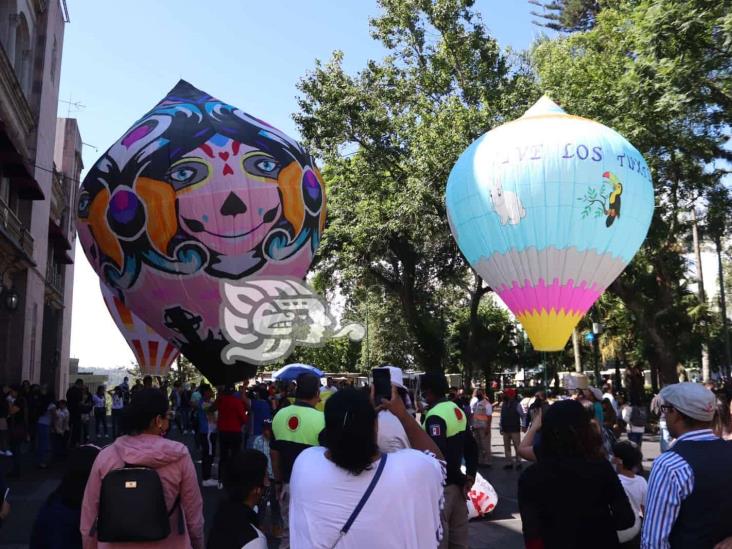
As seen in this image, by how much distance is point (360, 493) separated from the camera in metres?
2.58

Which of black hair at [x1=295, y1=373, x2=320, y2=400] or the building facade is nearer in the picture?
black hair at [x1=295, y1=373, x2=320, y2=400]

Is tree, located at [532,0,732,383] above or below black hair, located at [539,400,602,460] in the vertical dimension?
above

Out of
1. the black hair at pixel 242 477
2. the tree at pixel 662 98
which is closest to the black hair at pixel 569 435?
the black hair at pixel 242 477

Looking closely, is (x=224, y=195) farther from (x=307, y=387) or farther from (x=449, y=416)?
(x=449, y=416)

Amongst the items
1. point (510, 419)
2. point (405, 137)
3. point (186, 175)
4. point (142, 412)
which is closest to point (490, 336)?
point (405, 137)

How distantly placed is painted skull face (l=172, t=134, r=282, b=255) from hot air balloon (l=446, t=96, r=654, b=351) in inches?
233

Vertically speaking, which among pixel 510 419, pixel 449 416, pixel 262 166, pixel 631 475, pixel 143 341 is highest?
pixel 262 166

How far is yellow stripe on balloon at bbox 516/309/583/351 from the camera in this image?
1628 centimetres

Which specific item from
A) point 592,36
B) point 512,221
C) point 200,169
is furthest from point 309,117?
point 200,169

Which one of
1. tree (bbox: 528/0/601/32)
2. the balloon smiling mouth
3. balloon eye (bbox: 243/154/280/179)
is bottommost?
the balloon smiling mouth

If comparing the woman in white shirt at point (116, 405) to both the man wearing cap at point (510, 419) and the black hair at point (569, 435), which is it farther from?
the black hair at point (569, 435)

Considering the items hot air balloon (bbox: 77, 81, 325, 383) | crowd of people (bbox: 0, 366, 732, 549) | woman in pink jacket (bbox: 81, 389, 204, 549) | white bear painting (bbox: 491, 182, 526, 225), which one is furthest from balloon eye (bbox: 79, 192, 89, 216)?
woman in pink jacket (bbox: 81, 389, 204, 549)

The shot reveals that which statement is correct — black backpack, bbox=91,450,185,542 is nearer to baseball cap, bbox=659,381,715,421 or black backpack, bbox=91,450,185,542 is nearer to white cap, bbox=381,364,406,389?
Answer: white cap, bbox=381,364,406,389

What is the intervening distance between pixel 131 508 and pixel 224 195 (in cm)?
915
